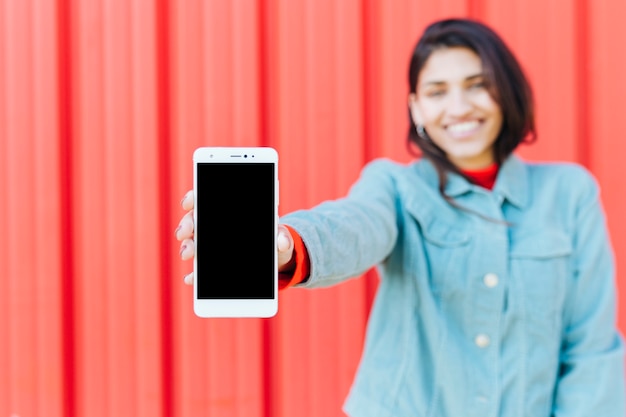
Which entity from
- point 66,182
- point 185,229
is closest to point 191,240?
point 185,229

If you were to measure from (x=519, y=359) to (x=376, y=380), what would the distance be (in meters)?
0.22

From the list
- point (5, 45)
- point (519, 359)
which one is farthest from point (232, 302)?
point (5, 45)

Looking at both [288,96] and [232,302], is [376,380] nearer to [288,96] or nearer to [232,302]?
[232,302]

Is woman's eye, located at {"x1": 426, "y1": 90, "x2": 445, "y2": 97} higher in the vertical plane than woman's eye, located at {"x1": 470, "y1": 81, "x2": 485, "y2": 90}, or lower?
lower

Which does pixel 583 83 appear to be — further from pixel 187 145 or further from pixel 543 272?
pixel 187 145

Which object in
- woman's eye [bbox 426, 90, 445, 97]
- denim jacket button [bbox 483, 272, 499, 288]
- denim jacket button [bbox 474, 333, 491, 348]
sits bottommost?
denim jacket button [bbox 474, 333, 491, 348]

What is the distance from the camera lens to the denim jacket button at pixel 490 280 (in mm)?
929

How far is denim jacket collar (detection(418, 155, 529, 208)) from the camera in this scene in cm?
97

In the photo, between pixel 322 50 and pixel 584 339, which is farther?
pixel 322 50

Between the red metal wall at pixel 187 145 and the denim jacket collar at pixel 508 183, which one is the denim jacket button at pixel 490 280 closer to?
the denim jacket collar at pixel 508 183

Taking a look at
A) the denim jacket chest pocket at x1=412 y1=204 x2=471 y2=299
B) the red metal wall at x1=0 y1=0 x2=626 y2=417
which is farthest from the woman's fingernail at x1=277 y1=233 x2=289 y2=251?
the red metal wall at x1=0 y1=0 x2=626 y2=417

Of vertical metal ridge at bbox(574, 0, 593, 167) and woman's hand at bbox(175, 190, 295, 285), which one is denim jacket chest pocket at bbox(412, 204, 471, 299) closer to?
woman's hand at bbox(175, 190, 295, 285)

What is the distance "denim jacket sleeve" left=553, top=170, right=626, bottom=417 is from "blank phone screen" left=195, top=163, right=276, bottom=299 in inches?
19.9

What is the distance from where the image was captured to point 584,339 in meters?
0.91
